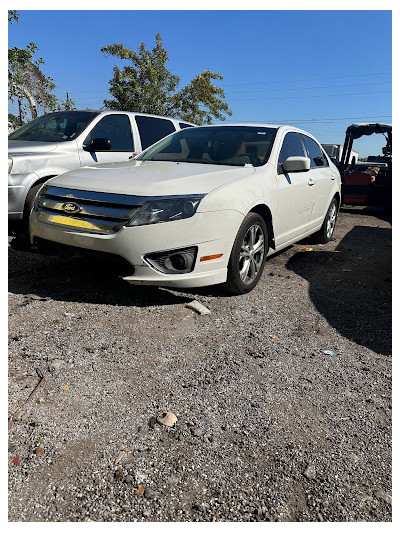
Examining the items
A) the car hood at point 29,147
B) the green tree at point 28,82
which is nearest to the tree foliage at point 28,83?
the green tree at point 28,82

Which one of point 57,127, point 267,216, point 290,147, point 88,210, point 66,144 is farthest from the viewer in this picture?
point 57,127

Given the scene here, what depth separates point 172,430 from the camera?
6.74 feet

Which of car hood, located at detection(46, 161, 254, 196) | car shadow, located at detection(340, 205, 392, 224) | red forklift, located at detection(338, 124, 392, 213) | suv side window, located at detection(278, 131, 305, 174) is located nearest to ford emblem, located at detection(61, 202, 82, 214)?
car hood, located at detection(46, 161, 254, 196)

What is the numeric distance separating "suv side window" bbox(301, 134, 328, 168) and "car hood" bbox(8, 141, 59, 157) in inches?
135

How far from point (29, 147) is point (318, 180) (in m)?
3.92

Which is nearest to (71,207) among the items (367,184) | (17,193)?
(17,193)

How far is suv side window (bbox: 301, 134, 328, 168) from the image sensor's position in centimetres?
548

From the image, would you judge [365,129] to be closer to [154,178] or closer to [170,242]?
[154,178]

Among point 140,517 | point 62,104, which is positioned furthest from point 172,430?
point 62,104

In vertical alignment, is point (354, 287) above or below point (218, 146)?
below

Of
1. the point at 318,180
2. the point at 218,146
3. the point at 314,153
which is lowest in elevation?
the point at 318,180

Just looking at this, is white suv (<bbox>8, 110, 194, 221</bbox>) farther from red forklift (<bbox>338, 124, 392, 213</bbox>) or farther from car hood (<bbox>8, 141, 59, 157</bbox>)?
red forklift (<bbox>338, 124, 392, 213</bbox>)

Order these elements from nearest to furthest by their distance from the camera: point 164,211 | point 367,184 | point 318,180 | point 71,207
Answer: point 164,211 → point 71,207 → point 318,180 → point 367,184

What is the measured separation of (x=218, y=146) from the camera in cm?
449
